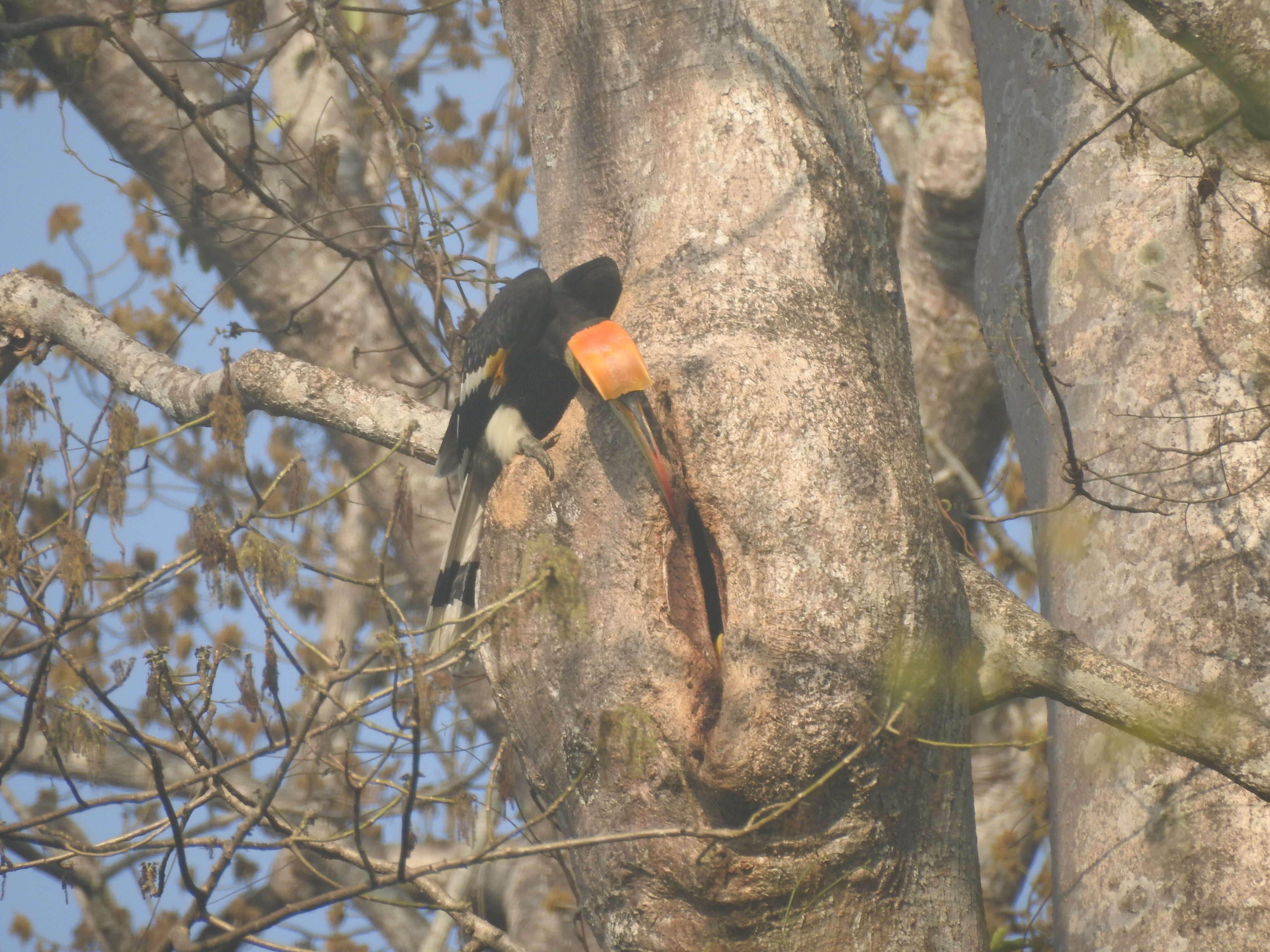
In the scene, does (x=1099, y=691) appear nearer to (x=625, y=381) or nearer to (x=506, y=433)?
(x=625, y=381)

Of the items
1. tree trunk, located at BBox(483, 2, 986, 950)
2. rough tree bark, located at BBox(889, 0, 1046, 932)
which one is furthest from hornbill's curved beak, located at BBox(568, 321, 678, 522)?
rough tree bark, located at BBox(889, 0, 1046, 932)

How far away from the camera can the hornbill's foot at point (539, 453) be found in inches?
84.3

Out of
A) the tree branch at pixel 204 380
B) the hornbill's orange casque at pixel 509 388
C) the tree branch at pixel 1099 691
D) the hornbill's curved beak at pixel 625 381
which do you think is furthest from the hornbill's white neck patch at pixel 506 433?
the tree branch at pixel 1099 691

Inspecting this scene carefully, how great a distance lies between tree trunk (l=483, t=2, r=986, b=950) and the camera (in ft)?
5.99

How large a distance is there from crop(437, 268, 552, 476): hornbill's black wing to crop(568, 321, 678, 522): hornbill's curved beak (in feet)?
1.63

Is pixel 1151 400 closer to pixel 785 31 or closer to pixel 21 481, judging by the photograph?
pixel 785 31

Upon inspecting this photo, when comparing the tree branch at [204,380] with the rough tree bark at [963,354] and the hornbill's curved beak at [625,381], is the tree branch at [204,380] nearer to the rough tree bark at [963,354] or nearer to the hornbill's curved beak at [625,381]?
the hornbill's curved beak at [625,381]

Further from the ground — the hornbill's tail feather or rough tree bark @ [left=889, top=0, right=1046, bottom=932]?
rough tree bark @ [left=889, top=0, right=1046, bottom=932]

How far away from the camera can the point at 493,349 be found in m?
2.65

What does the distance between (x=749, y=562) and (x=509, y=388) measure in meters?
0.99

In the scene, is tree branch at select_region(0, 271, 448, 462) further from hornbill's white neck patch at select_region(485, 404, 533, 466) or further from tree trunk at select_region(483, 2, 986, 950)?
tree trunk at select_region(483, 2, 986, 950)

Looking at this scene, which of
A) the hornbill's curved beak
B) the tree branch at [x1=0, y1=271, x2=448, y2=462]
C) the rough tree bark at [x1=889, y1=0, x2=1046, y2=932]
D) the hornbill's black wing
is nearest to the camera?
the hornbill's curved beak

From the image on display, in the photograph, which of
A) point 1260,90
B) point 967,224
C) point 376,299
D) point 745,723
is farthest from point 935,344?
point 745,723

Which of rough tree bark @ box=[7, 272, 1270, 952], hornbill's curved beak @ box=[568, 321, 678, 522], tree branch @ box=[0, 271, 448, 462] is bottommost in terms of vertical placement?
rough tree bark @ box=[7, 272, 1270, 952]
